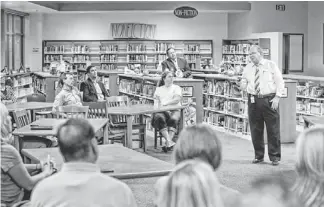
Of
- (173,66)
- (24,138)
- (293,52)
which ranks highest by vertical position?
(293,52)

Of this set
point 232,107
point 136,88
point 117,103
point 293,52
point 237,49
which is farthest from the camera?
point 237,49

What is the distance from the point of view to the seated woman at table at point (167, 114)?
9133 mm

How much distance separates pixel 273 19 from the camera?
19.1m

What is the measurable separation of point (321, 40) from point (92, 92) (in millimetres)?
10960

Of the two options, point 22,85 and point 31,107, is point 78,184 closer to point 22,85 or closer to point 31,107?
point 31,107

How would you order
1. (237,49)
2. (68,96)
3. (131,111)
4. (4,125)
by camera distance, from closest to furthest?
(4,125) → (131,111) → (68,96) → (237,49)

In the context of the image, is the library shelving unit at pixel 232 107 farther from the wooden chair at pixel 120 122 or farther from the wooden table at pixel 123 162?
the wooden table at pixel 123 162

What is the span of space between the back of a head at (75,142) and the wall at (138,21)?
716 inches

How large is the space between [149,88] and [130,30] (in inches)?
349

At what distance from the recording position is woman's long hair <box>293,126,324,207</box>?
2531 millimetres

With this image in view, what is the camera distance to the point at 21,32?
20406 mm

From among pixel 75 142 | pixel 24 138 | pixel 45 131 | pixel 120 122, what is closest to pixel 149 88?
pixel 120 122

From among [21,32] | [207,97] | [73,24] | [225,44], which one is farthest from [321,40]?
[21,32]

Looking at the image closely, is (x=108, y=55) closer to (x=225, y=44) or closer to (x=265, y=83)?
(x=225, y=44)
